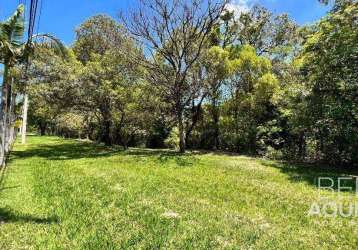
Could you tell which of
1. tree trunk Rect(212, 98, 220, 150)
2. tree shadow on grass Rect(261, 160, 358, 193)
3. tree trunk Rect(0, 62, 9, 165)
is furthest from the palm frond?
tree trunk Rect(212, 98, 220, 150)

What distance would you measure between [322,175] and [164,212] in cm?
769

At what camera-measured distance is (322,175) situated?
43.0ft

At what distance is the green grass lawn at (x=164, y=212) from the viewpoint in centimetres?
589

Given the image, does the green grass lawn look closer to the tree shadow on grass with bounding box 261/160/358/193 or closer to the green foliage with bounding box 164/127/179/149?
the tree shadow on grass with bounding box 261/160/358/193

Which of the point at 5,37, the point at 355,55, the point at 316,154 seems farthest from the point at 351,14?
the point at 5,37

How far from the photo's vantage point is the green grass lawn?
589 cm

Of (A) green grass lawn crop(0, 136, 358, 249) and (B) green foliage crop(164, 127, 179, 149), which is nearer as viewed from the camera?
(A) green grass lawn crop(0, 136, 358, 249)

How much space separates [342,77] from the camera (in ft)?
49.3

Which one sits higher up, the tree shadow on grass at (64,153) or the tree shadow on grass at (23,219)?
the tree shadow on grass at (64,153)

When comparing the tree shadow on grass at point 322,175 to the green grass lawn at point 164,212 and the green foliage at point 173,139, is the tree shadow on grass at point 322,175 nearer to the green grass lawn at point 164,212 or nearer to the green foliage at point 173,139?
the green grass lawn at point 164,212

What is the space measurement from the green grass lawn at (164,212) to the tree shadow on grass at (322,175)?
0.15 metres

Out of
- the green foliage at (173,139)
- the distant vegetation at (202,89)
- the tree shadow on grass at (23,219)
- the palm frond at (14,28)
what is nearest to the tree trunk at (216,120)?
the distant vegetation at (202,89)

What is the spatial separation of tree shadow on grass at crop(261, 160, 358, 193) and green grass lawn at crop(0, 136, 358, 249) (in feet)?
0.49

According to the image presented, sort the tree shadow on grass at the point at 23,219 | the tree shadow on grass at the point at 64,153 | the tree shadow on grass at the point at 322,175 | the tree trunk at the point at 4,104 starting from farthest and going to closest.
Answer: the tree shadow on grass at the point at 64,153 → the tree trunk at the point at 4,104 → the tree shadow on grass at the point at 322,175 → the tree shadow on grass at the point at 23,219
